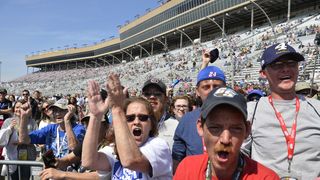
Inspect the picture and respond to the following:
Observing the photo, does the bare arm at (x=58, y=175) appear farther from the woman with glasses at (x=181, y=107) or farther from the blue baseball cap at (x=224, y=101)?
the woman with glasses at (x=181, y=107)

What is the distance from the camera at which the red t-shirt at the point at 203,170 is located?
1.71m

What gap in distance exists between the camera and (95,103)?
2.60 metres

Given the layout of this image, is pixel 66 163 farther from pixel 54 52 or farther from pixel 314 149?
pixel 54 52

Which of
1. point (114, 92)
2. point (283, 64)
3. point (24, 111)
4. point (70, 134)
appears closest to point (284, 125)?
point (283, 64)

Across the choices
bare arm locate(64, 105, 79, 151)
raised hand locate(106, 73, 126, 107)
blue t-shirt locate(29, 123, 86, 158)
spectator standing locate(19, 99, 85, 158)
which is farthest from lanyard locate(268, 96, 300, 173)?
blue t-shirt locate(29, 123, 86, 158)

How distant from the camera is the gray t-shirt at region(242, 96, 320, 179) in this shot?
7.90 ft

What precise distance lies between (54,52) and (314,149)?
105573 mm

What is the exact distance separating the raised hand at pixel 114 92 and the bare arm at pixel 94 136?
0.77ft

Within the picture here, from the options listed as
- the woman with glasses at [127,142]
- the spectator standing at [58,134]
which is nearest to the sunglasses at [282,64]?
the woman with glasses at [127,142]

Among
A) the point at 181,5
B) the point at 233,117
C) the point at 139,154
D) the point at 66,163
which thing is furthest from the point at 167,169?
the point at 181,5

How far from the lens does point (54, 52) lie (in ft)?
340

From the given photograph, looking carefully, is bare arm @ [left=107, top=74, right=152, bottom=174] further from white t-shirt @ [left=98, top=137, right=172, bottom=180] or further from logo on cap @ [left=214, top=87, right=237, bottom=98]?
logo on cap @ [left=214, top=87, right=237, bottom=98]

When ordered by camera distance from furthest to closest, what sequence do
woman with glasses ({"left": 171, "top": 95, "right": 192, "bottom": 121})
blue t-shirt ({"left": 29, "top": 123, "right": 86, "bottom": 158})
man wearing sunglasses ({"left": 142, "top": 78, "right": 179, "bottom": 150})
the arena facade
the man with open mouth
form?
the arena facade, woman with glasses ({"left": 171, "top": 95, "right": 192, "bottom": 121}), blue t-shirt ({"left": 29, "top": 123, "right": 86, "bottom": 158}), man wearing sunglasses ({"left": 142, "top": 78, "right": 179, "bottom": 150}), the man with open mouth

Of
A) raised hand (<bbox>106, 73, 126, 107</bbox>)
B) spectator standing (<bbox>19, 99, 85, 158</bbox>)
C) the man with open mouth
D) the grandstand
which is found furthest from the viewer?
the grandstand
